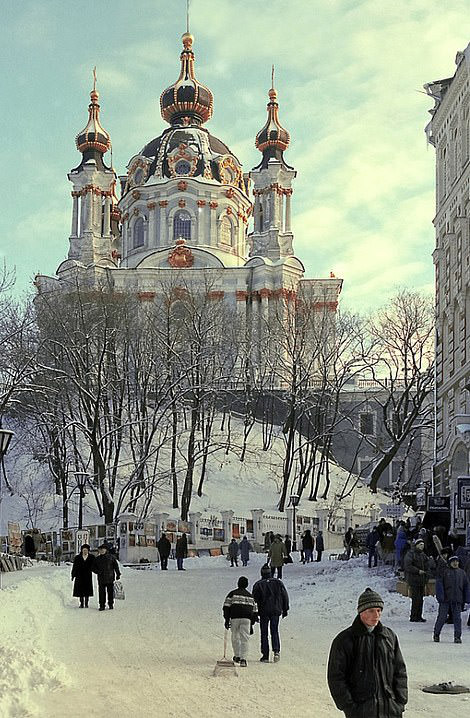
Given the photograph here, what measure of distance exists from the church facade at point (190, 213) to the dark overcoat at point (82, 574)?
54.3 m

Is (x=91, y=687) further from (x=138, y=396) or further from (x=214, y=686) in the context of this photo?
(x=138, y=396)

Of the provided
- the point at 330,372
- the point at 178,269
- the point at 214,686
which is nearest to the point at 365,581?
the point at 214,686

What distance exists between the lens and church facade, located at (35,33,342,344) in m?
74.5

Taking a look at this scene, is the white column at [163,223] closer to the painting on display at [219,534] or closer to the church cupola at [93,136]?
the church cupola at [93,136]

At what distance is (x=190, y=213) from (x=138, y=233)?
4.68 m

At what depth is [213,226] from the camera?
263 ft

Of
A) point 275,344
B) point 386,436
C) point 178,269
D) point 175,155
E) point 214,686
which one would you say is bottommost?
point 214,686

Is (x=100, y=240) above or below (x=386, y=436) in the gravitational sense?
above

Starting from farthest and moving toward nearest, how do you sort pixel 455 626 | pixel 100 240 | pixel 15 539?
1. pixel 100 240
2. pixel 15 539
3. pixel 455 626

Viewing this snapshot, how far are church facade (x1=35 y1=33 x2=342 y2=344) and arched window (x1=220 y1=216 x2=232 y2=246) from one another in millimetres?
75

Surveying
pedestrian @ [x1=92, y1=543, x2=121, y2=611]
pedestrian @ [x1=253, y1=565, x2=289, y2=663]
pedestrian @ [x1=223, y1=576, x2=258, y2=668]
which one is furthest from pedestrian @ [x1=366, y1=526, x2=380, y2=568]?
pedestrian @ [x1=223, y1=576, x2=258, y2=668]

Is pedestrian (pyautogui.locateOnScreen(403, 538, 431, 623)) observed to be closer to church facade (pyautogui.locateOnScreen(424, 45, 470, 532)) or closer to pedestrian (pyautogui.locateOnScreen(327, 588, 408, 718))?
pedestrian (pyautogui.locateOnScreen(327, 588, 408, 718))

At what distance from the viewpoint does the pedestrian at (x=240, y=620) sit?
40.6 feet

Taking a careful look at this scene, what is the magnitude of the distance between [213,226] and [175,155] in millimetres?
6163
